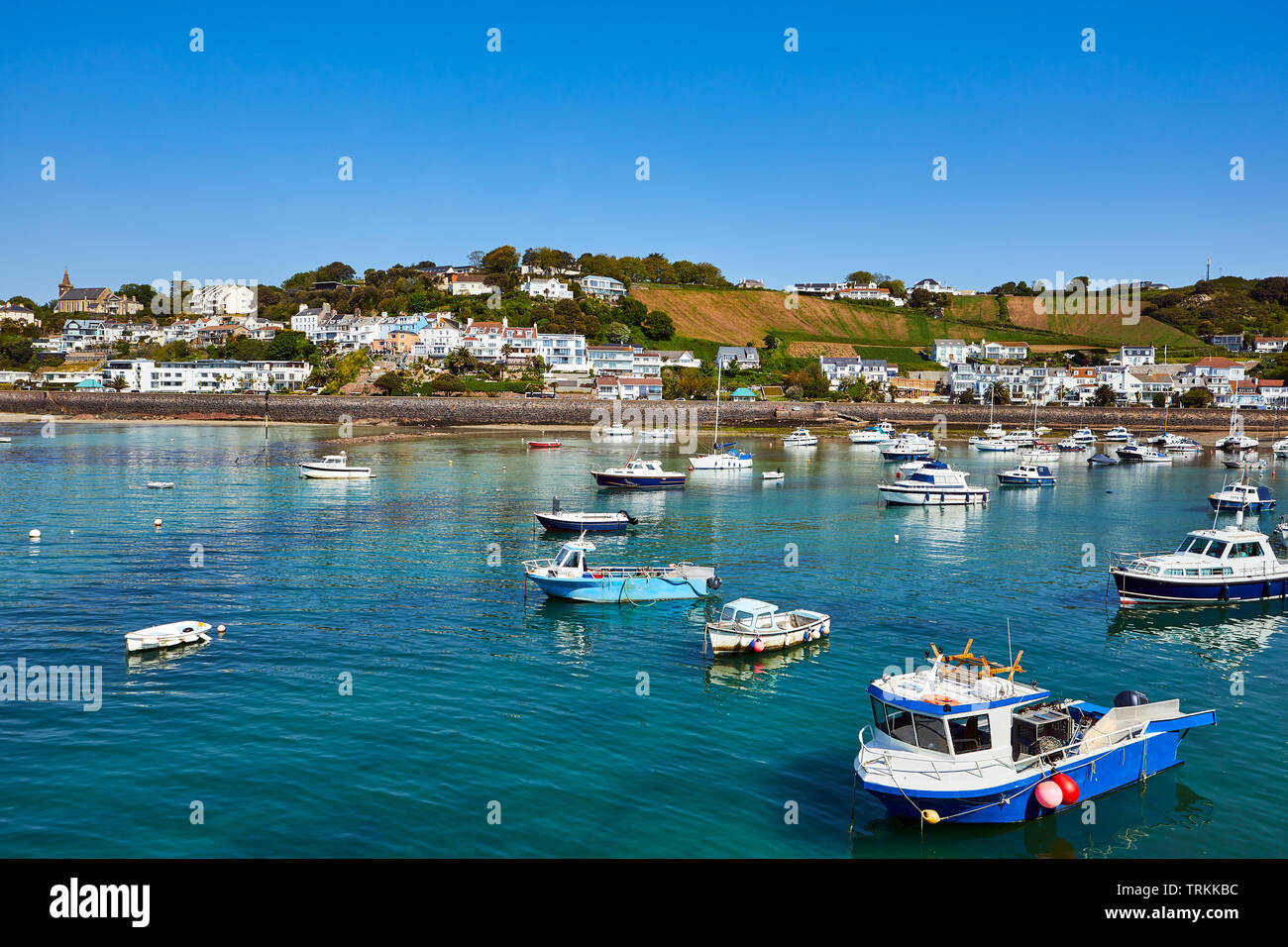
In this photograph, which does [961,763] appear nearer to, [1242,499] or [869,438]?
[1242,499]

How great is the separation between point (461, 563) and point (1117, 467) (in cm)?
8759

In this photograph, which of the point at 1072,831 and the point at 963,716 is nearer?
the point at 963,716

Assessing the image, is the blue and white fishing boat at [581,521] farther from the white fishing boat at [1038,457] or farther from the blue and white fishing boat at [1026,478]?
the white fishing boat at [1038,457]

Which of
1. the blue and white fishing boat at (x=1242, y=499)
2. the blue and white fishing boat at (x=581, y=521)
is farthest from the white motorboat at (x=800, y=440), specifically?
the blue and white fishing boat at (x=581, y=521)

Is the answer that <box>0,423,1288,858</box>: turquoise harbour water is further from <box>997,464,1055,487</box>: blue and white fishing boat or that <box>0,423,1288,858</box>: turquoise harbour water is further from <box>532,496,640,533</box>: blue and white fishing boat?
<box>997,464,1055,487</box>: blue and white fishing boat

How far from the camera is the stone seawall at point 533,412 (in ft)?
481

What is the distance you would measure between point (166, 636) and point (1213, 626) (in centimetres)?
3994

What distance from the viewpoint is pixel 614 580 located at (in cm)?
3762

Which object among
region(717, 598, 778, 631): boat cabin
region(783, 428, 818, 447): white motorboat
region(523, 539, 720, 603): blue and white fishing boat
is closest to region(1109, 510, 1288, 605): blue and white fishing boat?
region(717, 598, 778, 631): boat cabin

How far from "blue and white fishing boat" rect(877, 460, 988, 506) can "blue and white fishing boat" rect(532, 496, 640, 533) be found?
2606 centimetres

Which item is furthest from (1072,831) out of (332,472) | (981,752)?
(332,472)

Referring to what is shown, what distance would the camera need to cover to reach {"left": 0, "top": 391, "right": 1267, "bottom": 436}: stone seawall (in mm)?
146625

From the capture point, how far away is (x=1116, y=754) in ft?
69.1

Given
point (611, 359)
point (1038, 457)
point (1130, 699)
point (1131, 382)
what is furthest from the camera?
point (611, 359)
